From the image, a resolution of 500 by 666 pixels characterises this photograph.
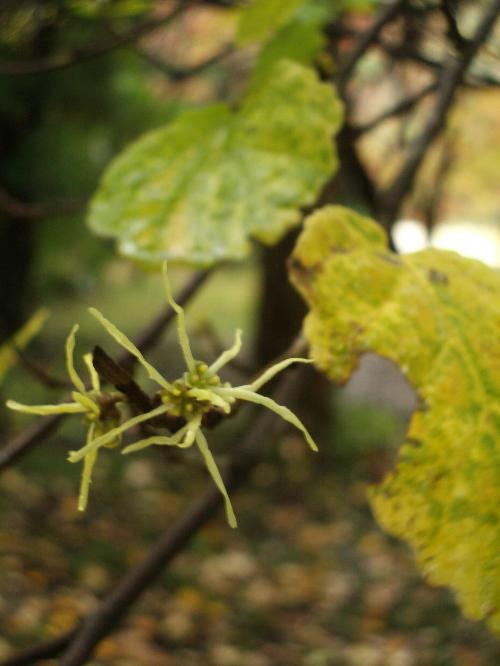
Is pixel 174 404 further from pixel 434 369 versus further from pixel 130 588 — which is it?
pixel 130 588

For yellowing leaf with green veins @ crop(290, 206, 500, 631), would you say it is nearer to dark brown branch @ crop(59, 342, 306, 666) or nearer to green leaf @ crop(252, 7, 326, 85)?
dark brown branch @ crop(59, 342, 306, 666)

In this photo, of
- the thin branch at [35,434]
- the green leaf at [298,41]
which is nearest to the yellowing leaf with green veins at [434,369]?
the thin branch at [35,434]

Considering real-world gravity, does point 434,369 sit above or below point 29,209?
above

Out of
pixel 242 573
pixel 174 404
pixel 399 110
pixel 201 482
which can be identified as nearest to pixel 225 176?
pixel 174 404

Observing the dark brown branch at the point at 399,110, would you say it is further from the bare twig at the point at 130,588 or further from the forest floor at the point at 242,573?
the forest floor at the point at 242,573

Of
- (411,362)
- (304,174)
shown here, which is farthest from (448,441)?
(304,174)

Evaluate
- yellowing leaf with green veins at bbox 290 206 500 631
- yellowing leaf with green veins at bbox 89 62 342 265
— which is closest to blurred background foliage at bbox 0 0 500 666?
yellowing leaf with green veins at bbox 89 62 342 265
